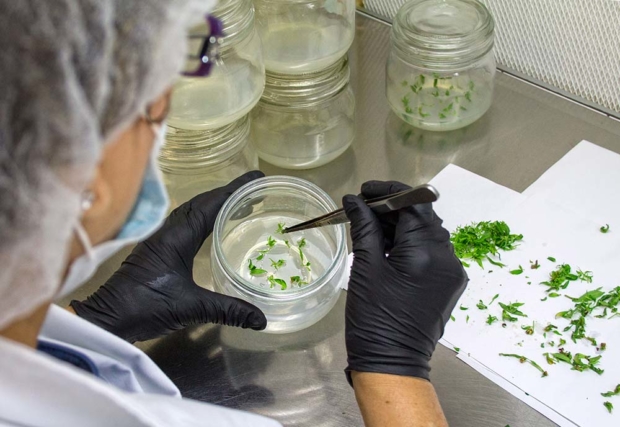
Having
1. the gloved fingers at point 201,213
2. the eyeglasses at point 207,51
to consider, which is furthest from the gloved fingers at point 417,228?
the eyeglasses at point 207,51

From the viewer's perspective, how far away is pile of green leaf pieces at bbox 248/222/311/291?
42.6 inches

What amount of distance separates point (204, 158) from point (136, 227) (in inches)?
A: 21.8

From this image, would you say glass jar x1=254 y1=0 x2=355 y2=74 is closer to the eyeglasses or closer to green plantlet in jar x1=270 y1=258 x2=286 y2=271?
green plantlet in jar x1=270 y1=258 x2=286 y2=271

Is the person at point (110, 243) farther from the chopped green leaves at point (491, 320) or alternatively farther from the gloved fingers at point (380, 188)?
the chopped green leaves at point (491, 320)

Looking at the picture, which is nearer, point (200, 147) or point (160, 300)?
point (160, 300)

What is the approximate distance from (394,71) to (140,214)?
0.78 m

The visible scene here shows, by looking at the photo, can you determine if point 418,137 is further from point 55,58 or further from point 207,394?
point 55,58

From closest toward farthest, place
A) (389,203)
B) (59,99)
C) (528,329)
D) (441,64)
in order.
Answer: (59,99), (389,203), (528,329), (441,64)

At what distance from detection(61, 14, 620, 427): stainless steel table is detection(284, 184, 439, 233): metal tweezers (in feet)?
0.56

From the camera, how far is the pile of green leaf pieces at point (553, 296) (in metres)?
1.03

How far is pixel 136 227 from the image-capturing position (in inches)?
26.6

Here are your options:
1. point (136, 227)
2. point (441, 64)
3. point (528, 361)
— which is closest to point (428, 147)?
point (441, 64)

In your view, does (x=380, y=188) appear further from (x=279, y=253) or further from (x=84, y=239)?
(x=84, y=239)

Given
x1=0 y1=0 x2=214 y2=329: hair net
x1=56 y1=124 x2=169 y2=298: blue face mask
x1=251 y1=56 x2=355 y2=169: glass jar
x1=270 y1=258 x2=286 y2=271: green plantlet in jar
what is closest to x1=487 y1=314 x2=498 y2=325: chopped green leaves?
x1=270 y1=258 x2=286 y2=271: green plantlet in jar
